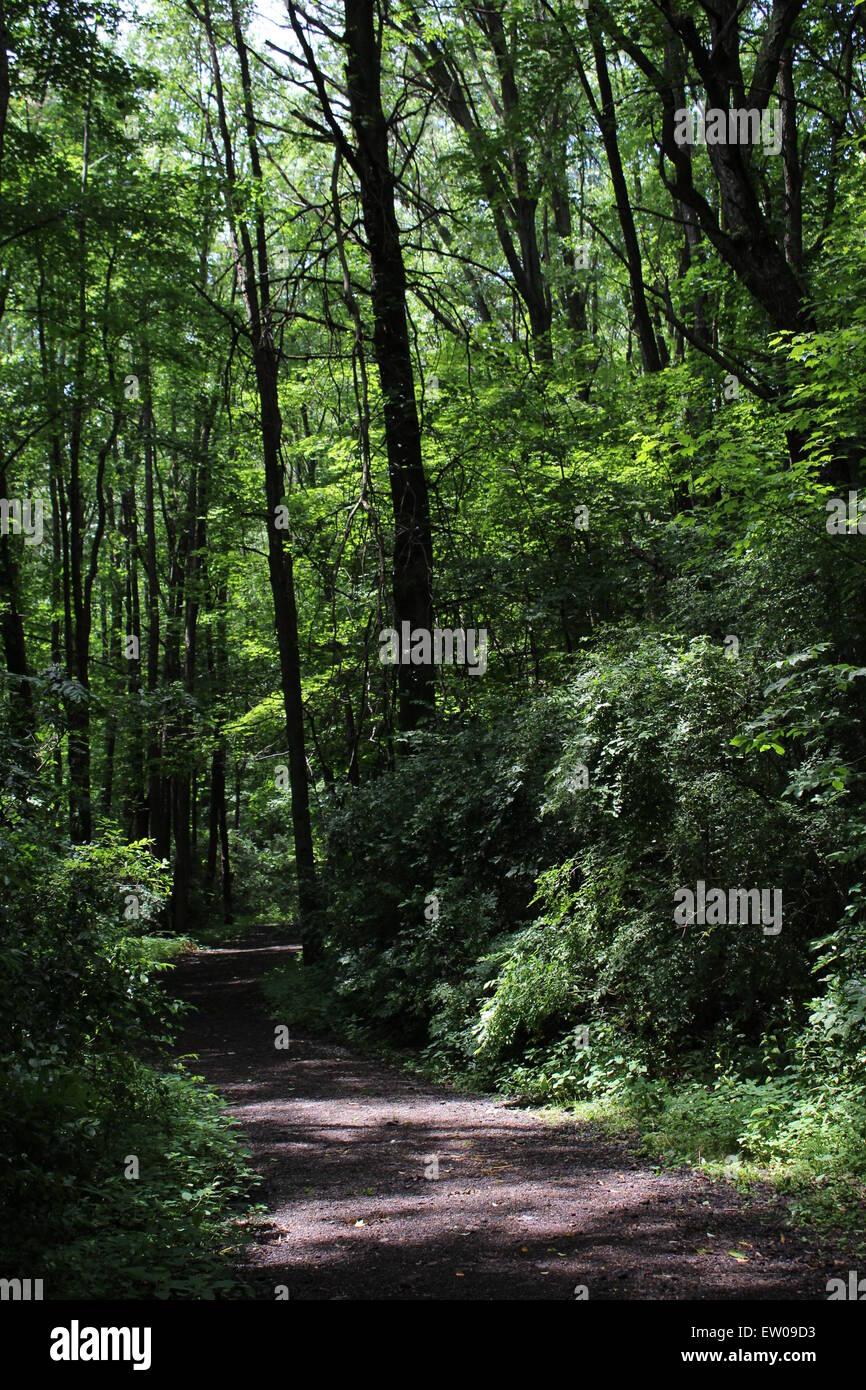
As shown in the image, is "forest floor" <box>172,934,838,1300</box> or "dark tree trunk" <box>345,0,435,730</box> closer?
"forest floor" <box>172,934,838,1300</box>

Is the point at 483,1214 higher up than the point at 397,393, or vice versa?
the point at 397,393

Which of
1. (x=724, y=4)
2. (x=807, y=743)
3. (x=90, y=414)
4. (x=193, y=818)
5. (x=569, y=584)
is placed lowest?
(x=193, y=818)

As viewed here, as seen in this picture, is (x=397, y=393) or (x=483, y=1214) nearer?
(x=483, y=1214)

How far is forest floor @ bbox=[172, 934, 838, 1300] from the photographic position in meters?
3.92

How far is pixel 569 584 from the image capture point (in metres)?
12.4

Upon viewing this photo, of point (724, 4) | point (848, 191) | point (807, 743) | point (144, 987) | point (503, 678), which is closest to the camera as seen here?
point (144, 987)

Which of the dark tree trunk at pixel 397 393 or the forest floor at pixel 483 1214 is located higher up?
the dark tree trunk at pixel 397 393

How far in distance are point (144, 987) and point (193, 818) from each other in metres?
27.5

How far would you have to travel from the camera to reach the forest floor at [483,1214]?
3920 millimetres

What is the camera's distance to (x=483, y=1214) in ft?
15.8

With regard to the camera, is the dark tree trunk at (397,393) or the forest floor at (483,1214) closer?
the forest floor at (483,1214)

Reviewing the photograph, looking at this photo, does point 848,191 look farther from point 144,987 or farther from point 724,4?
point 144,987

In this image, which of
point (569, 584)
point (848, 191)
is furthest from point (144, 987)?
point (848, 191)
